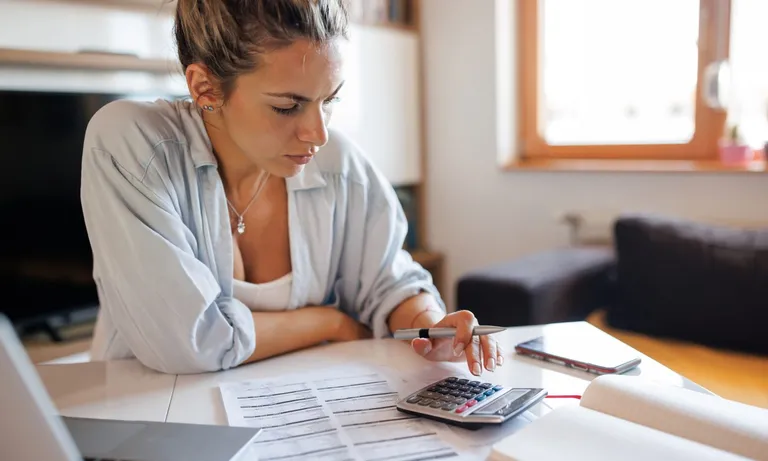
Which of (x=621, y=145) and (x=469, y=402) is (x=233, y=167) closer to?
(x=469, y=402)

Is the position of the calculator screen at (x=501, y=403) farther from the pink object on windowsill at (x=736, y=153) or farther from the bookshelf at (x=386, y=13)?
the bookshelf at (x=386, y=13)

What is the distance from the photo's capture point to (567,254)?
7.49ft

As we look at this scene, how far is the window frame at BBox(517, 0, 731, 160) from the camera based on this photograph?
2.40 meters

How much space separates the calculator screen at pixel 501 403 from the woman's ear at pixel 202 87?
2.00 feet

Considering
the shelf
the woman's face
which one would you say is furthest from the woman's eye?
the shelf

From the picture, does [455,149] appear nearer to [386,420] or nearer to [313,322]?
[313,322]

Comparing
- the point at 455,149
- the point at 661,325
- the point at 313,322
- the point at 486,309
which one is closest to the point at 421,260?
the point at 455,149

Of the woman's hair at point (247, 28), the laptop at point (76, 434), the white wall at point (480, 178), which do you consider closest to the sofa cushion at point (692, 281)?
the white wall at point (480, 178)

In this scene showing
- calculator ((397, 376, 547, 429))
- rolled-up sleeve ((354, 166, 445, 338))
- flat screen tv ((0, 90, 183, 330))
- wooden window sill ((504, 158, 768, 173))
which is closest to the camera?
calculator ((397, 376, 547, 429))

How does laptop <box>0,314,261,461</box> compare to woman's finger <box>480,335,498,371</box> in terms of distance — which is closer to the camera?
laptop <box>0,314,261,461</box>

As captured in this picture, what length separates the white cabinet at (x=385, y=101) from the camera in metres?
2.75

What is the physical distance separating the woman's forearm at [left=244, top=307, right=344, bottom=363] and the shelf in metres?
0.93

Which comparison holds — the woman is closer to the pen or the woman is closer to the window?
the pen

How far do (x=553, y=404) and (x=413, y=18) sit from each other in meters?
2.47
